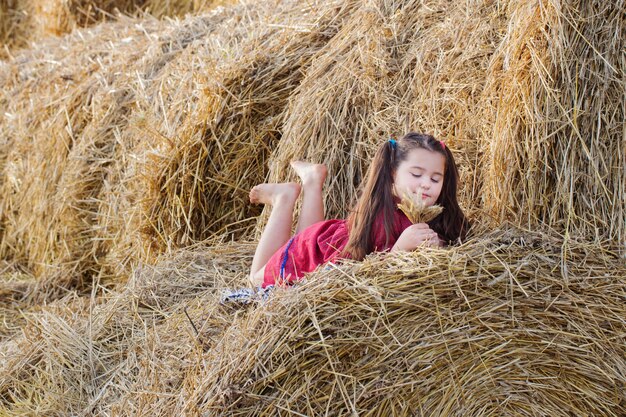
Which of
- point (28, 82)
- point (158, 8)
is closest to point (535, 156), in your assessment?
point (28, 82)

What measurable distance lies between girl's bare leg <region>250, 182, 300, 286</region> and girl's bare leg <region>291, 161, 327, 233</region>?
5 centimetres

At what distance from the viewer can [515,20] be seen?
11.2ft

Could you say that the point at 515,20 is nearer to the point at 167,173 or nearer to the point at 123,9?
the point at 167,173

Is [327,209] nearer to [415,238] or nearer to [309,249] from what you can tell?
[309,249]

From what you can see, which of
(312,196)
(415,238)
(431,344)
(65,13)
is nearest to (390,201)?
(415,238)

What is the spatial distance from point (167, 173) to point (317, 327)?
187 centimetres

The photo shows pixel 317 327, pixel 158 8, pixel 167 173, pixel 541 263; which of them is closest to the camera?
pixel 317 327

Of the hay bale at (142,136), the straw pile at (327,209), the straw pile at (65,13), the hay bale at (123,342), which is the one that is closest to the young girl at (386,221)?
the straw pile at (327,209)

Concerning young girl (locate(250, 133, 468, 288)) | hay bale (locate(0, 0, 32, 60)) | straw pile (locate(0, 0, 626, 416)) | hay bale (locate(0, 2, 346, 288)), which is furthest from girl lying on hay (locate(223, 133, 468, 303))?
hay bale (locate(0, 0, 32, 60))

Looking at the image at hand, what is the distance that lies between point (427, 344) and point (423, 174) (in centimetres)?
82

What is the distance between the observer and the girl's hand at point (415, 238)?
2.99 metres

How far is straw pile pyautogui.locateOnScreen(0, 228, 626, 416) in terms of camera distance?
2.58 m

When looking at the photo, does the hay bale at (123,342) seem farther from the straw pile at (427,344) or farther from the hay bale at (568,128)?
the hay bale at (568,128)

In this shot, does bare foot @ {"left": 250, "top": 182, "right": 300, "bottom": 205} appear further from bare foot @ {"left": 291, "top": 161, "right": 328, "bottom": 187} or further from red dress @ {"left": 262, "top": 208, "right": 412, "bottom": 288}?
red dress @ {"left": 262, "top": 208, "right": 412, "bottom": 288}
